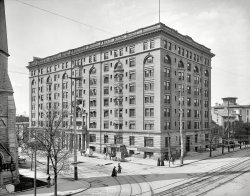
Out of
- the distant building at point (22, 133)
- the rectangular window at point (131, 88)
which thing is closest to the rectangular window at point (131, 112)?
the rectangular window at point (131, 88)

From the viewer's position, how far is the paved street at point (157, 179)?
2368cm

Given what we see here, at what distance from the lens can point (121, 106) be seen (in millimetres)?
52750

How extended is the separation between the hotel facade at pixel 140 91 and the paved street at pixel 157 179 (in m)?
11.2

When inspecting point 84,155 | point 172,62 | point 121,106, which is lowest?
point 84,155

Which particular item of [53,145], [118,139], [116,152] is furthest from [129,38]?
[53,145]

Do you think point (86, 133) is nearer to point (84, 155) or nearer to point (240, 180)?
point (84, 155)

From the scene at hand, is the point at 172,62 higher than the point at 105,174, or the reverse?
the point at 172,62

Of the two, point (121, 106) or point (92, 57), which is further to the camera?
point (92, 57)

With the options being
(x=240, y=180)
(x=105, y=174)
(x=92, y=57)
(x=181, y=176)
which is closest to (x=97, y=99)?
(x=92, y=57)

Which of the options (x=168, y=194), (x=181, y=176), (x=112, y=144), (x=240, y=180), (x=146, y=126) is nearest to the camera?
(x=168, y=194)

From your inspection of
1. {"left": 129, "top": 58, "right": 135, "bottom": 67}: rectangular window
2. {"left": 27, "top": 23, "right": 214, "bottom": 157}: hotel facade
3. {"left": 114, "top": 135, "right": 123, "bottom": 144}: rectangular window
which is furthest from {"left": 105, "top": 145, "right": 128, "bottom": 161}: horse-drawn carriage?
{"left": 129, "top": 58, "right": 135, "bottom": 67}: rectangular window

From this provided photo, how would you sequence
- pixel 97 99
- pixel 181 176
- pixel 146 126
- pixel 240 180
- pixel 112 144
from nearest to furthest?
pixel 240 180
pixel 181 176
pixel 146 126
pixel 112 144
pixel 97 99

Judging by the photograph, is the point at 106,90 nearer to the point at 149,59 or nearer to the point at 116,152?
the point at 149,59

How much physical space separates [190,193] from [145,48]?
32.9 metres
